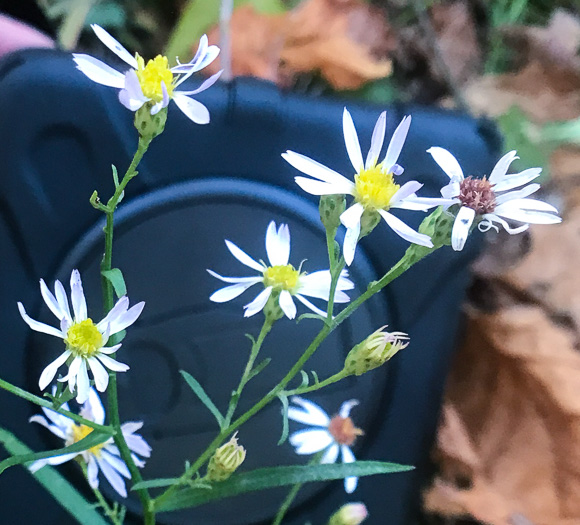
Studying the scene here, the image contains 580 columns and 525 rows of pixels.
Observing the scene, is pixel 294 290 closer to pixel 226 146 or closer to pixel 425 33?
pixel 226 146

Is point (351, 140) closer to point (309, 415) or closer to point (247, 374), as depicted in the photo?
point (247, 374)

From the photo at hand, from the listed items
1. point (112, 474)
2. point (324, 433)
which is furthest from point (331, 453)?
point (112, 474)

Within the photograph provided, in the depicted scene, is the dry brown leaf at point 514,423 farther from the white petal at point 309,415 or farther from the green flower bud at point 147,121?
the green flower bud at point 147,121

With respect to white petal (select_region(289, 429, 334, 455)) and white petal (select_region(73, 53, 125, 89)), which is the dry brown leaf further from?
white petal (select_region(73, 53, 125, 89))

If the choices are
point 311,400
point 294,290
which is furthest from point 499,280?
point 294,290

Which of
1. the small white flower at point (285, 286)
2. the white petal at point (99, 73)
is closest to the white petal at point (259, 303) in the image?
the small white flower at point (285, 286)

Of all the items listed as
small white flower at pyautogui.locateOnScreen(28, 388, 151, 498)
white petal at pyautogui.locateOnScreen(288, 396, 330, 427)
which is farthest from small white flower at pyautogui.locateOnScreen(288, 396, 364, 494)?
small white flower at pyautogui.locateOnScreen(28, 388, 151, 498)
